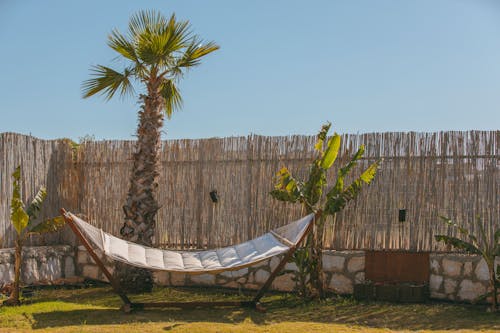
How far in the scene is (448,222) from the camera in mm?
7797

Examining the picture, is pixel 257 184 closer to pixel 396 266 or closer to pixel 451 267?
pixel 396 266

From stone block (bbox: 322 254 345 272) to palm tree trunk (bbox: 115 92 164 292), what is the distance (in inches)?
107

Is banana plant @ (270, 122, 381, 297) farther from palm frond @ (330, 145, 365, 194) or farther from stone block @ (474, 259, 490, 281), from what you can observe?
stone block @ (474, 259, 490, 281)

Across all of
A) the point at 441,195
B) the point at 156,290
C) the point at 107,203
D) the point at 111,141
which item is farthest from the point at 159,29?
the point at 441,195

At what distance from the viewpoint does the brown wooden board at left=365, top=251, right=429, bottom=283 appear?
836 centimetres

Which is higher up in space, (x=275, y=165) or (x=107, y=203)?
(x=275, y=165)

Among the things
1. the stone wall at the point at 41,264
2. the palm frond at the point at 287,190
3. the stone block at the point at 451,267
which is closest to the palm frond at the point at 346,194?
the palm frond at the point at 287,190

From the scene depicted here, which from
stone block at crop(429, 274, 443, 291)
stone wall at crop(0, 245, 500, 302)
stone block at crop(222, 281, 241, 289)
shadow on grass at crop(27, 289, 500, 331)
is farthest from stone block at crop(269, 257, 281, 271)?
stone block at crop(429, 274, 443, 291)

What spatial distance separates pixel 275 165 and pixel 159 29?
2715 millimetres

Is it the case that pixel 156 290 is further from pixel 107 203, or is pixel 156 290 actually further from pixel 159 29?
pixel 159 29

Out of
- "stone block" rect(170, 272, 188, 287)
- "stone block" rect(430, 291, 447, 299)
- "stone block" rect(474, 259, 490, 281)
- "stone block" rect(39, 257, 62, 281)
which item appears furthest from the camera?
"stone block" rect(170, 272, 188, 287)

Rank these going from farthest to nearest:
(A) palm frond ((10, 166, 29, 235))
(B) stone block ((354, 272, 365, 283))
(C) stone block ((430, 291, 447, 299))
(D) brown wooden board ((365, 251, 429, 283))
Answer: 1. (B) stone block ((354, 272, 365, 283))
2. (D) brown wooden board ((365, 251, 429, 283))
3. (C) stone block ((430, 291, 447, 299))
4. (A) palm frond ((10, 166, 29, 235))

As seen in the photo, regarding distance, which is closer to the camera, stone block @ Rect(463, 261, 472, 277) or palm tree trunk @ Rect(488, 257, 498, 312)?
palm tree trunk @ Rect(488, 257, 498, 312)

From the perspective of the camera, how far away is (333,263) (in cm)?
875
